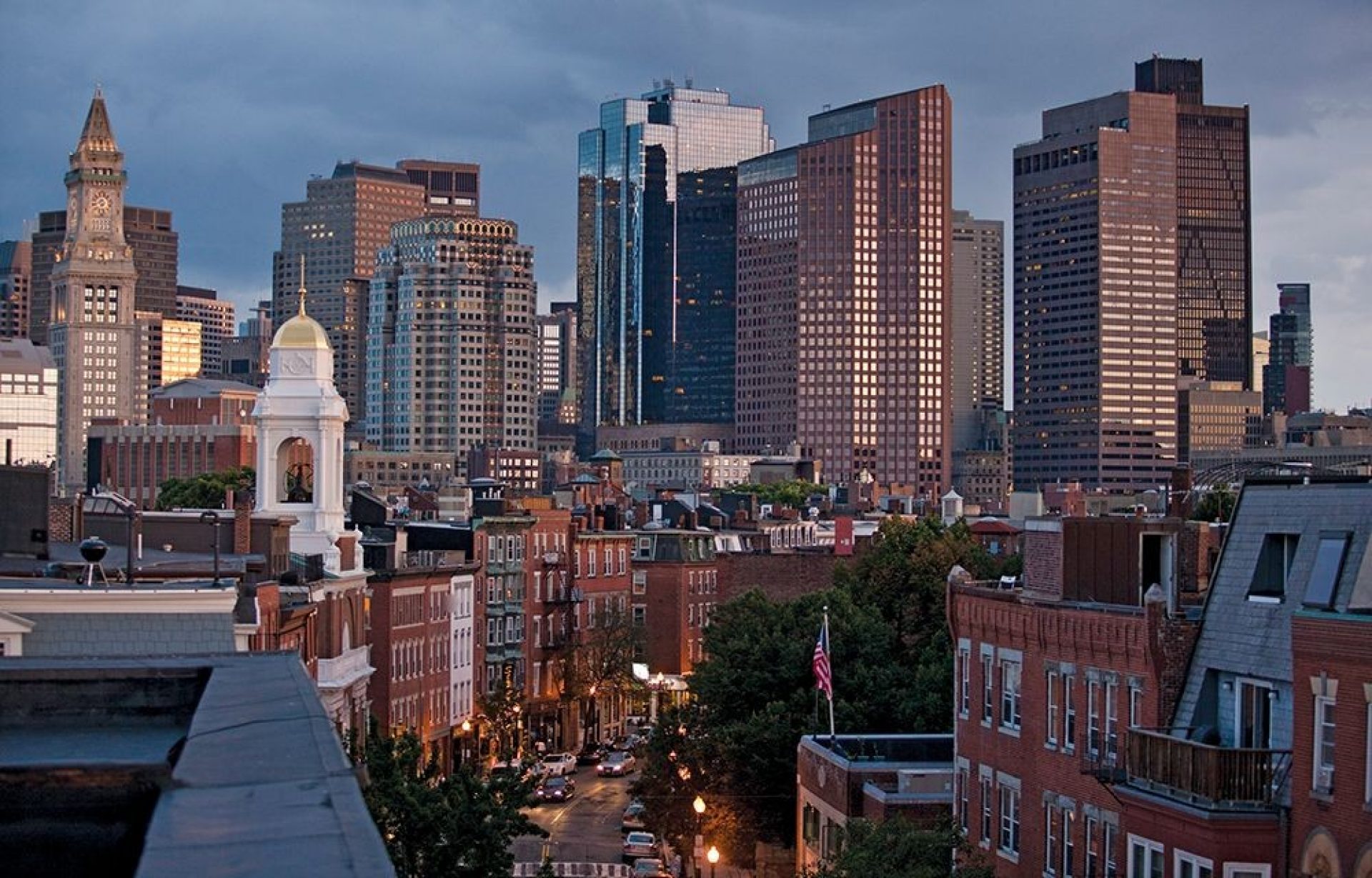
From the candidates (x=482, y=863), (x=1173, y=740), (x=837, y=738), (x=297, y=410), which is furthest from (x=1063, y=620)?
(x=297, y=410)

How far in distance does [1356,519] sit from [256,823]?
26324 mm

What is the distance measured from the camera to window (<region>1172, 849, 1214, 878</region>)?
1390 inches

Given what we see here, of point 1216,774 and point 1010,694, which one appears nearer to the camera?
point 1216,774

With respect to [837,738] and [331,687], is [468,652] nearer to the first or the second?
[331,687]

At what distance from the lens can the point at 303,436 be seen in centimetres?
9600

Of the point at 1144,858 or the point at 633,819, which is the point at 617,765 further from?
the point at 1144,858

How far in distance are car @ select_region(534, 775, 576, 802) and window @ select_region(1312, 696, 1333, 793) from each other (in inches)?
2678

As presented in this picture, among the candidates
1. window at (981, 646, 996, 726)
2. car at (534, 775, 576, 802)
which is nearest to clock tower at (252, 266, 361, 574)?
car at (534, 775, 576, 802)

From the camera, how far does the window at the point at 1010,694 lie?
50219 millimetres

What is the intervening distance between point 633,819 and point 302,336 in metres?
24.5

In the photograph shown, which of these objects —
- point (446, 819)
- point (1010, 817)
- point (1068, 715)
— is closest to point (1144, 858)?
point (1068, 715)

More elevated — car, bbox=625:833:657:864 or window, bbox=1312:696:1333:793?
window, bbox=1312:696:1333:793

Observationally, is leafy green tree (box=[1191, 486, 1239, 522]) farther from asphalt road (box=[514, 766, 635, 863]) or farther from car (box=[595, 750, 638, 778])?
car (box=[595, 750, 638, 778])

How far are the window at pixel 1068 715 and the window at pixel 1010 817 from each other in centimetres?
349
